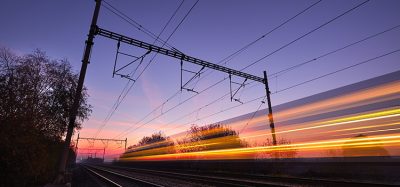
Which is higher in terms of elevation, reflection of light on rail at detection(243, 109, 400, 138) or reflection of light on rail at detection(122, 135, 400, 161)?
reflection of light on rail at detection(243, 109, 400, 138)

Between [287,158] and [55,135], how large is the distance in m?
18.4

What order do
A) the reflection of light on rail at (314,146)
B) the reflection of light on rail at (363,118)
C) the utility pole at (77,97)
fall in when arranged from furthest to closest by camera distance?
the utility pole at (77,97), the reflection of light on rail at (314,146), the reflection of light on rail at (363,118)

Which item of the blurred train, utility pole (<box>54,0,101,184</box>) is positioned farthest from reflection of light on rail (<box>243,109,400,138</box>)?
utility pole (<box>54,0,101,184</box>)

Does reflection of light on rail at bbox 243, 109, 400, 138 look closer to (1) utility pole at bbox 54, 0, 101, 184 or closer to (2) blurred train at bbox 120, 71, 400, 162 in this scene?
(2) blurred train at bbox 120, 71, 400, 162

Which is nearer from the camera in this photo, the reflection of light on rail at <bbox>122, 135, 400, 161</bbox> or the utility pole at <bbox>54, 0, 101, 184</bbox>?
the reflection of light on rail at <bbox>122, 135, 400, 161</bbox>

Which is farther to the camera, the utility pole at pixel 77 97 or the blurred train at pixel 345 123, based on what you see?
the utility pole at pixel 77 97

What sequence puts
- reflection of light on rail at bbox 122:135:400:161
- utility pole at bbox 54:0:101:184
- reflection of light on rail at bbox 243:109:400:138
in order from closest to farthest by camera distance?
reflection of light on rail at bbox 243:109:400:138, reflection of light on rail at bbox 122:135:400:161, utility pole at bbox 54:0:101:184

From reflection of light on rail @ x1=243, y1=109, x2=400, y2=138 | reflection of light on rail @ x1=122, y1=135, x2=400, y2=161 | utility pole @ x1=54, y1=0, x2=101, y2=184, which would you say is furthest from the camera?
utility pole @ x1=54, y1=0, x2=101, y2=184

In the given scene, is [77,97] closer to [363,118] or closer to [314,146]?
[314,146]

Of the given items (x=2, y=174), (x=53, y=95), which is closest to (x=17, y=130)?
(x=2, y=174)

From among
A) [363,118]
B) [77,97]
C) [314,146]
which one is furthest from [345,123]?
[77,97]

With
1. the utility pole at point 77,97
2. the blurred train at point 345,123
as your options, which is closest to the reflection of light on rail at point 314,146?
the blurred train at point 345,123

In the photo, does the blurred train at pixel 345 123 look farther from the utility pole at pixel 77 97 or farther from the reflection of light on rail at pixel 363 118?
the utility pole at pixel 77 97

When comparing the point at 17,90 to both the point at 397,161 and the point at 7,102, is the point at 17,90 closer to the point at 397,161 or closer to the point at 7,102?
the point at 7,102
